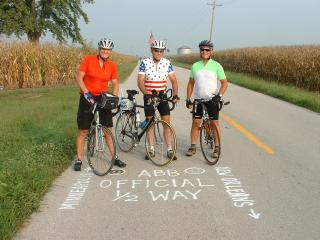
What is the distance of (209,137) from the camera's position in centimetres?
689

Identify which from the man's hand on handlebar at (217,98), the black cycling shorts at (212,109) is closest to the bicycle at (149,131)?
the black cycling shorts at (212,109)

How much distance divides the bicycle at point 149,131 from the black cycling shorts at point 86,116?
2.39 feet

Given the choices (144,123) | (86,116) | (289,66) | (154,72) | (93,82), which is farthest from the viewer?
(289,66)

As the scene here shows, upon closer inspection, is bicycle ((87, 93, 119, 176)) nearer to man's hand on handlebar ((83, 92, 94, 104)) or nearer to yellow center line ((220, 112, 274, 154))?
man's hand on handlebar ((83, 92, 94, 104))

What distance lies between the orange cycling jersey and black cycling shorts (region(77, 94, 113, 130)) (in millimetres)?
166

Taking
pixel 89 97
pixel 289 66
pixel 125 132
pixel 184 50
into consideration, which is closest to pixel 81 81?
pixel 89 97

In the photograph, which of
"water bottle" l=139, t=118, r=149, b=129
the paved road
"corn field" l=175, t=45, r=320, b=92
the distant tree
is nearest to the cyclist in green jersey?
"water bottle" l=139, t=118, r=149, b=129

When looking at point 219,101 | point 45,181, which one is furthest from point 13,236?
point 219,101

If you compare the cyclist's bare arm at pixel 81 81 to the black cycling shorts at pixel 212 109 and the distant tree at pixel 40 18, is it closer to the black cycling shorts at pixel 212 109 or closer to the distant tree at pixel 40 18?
the black cycling shorts at pixel 212 109

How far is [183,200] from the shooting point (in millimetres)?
5051

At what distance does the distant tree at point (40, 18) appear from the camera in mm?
34594

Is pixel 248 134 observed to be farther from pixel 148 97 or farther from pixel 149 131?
pixel 148 97

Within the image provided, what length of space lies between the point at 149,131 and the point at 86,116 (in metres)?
1.10

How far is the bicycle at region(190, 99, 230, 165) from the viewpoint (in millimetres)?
6715
